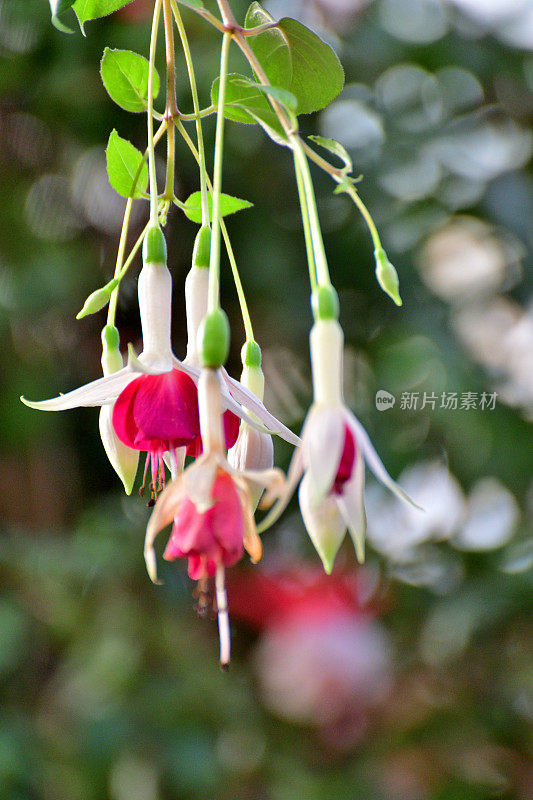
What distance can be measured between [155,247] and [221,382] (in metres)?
0.07

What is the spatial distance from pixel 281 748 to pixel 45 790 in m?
0.30

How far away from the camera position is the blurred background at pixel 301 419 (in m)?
1.00

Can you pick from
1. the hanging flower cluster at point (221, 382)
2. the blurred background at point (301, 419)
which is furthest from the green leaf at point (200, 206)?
the blurred background at point (301, 419)

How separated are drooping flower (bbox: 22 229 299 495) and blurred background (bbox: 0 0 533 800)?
2.30 feet

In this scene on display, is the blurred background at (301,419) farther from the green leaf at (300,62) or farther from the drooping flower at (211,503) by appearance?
the drooping flower at (211,503)

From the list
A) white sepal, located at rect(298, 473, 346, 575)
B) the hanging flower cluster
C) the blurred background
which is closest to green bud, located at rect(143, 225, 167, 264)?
the hanging flower cluster

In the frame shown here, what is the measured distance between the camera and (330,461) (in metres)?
0.22

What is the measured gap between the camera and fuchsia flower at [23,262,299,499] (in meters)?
0.27

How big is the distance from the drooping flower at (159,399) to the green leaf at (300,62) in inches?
3.9

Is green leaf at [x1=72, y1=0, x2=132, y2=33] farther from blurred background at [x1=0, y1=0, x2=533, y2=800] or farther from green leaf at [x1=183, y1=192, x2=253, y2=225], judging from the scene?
blurred background at [x1=0, y1=0, x2=533, y2=800]

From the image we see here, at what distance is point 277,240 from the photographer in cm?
107

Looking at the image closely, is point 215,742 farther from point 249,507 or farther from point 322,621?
point 249,507

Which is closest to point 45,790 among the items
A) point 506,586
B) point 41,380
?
point 41,380

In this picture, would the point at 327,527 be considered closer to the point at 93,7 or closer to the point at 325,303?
the point at 325,303
